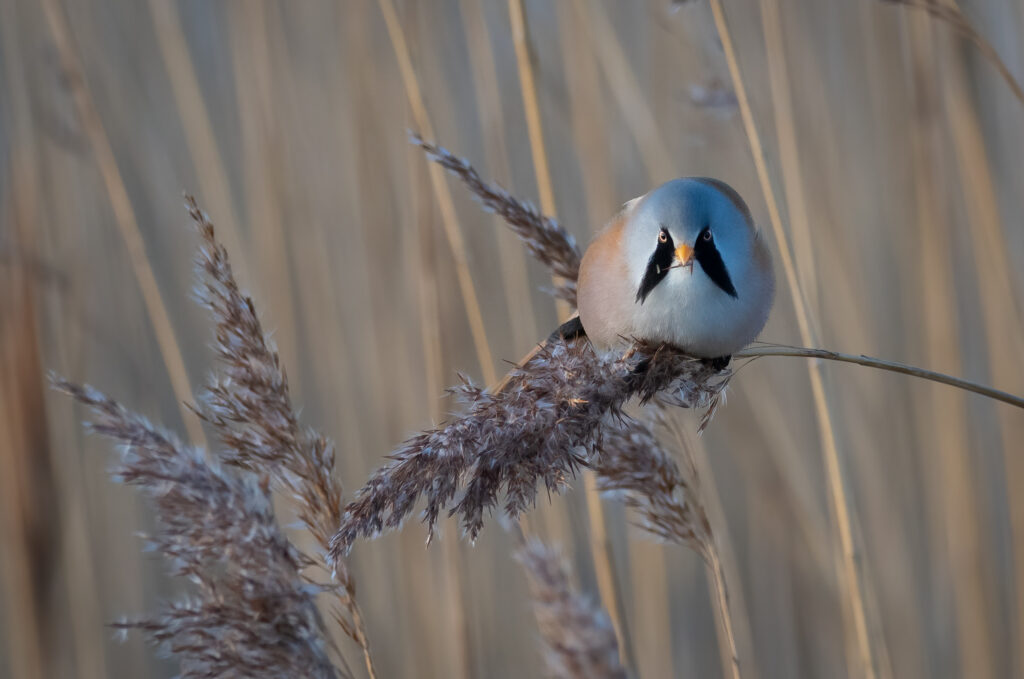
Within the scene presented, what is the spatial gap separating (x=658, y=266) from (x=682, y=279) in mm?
40

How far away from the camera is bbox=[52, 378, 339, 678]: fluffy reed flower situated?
0.97m

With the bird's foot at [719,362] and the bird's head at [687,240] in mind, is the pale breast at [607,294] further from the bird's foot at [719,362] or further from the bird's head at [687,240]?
the bird's foot at [719,362]

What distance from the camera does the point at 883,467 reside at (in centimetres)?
217

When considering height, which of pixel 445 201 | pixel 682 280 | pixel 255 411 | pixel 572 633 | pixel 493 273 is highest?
pixel 493 273

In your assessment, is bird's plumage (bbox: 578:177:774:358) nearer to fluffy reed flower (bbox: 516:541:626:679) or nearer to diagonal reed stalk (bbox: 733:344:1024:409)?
diagonal reed stalk (bbox: 733:344:1024:409)

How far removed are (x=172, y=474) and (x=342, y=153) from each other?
1.53 meters

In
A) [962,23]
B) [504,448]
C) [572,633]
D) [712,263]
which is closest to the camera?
[572,633]

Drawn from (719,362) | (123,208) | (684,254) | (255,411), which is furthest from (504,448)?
(123,208)

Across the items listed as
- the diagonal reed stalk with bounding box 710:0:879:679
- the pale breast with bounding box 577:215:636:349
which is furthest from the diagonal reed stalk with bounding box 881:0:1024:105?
the pale breast with bounding box 577:215:636:349

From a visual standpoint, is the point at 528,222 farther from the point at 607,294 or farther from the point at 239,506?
the point at 239,506

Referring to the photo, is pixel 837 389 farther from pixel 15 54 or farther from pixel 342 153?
pixel 15 54

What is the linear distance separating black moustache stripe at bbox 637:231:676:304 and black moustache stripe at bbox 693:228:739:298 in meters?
0.03

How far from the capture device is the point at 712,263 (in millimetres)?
1252

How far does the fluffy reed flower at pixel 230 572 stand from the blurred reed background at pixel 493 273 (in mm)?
592
